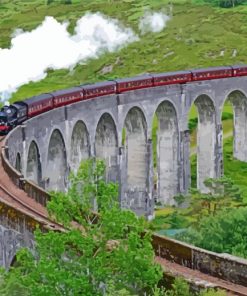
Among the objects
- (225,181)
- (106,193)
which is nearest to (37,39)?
(225,181)

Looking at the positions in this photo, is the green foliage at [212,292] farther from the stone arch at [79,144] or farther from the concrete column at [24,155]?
the stone arch at [79,144]

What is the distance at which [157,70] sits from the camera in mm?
97625

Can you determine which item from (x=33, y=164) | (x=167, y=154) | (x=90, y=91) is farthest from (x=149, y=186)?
(x=33, y=164)

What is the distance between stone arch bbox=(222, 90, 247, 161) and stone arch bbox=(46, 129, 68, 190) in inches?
823

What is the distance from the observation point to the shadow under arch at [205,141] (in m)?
60.6

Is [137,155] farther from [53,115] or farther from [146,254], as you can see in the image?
[146,254]

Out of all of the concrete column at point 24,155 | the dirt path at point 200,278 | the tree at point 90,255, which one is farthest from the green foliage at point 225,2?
the tree at point 90,255

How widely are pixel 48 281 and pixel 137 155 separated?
35312 millimetres

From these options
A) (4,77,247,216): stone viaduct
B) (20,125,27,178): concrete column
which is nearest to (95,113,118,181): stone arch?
(4,77,247,216): stone viaduct

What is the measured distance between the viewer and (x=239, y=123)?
66312mm

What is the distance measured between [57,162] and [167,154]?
12.4m

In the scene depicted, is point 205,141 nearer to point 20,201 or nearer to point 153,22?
point 20,201

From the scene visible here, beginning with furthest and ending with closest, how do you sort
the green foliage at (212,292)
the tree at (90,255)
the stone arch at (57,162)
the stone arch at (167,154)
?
the stone arch at (167,154)
the stone arch at (57,162)
the green foliage at (212,292)
the tree at (90,255)

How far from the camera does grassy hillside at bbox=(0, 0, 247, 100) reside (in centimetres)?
9894
